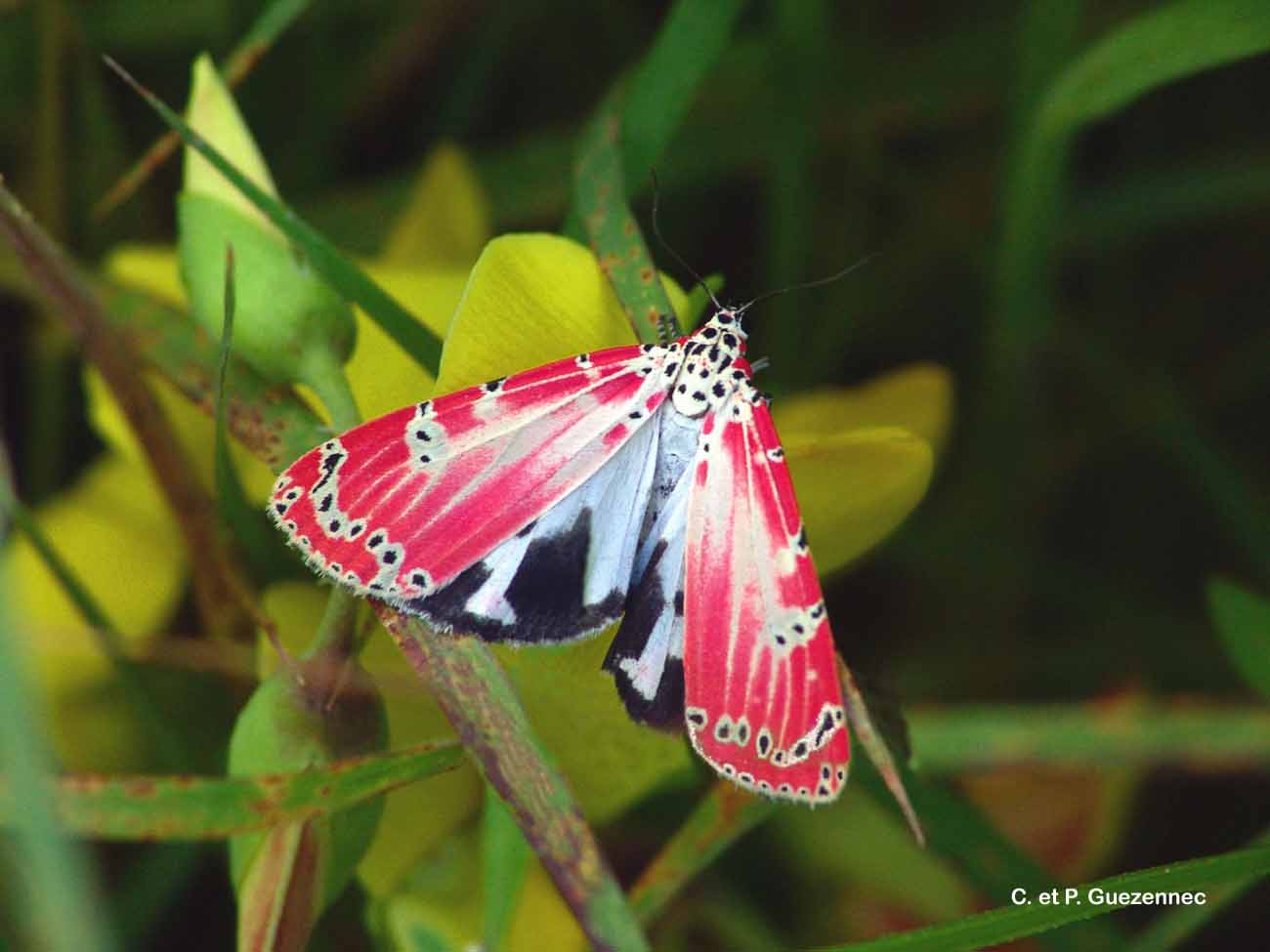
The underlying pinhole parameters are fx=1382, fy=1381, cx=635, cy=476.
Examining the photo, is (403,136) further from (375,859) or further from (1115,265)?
(375,859)

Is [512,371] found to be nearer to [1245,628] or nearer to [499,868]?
[499,868]

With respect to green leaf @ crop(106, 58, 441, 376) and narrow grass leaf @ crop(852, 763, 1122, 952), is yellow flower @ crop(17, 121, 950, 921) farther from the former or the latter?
narrow grass leaf @ crop(852, 763, 1122, 952)

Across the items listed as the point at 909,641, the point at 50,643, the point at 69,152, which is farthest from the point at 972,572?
the point at 69,152

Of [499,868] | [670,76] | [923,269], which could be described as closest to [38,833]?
[499,868]

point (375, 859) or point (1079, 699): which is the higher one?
point (375, 859)

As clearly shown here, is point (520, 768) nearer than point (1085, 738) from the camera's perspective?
Yes

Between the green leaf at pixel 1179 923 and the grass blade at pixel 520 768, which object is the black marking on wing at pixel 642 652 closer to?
the grass blade at pixel 520 768

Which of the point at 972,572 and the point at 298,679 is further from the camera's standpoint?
the point at 972,572
